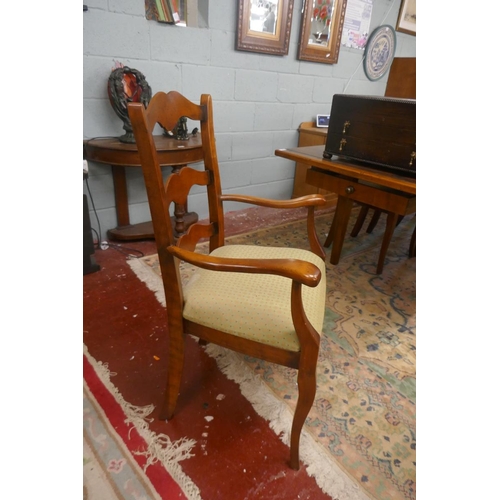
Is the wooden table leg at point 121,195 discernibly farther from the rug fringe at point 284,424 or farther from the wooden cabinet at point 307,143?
the wooden cabinet at point 307,143

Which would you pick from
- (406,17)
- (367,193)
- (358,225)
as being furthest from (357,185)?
(406,17)

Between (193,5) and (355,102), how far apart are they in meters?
1.22

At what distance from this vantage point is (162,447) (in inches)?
40.0

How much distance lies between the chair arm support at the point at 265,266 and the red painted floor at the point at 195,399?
Result: 1.94ft

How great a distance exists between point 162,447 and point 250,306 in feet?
1.71

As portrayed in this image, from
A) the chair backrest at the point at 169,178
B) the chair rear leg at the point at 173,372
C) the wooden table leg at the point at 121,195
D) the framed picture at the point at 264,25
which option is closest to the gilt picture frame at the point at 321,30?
the framed picture at the point at 264,25

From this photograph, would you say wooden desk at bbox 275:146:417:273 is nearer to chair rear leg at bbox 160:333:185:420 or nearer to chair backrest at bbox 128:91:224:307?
chair backrest at bbox 128:91:224:307

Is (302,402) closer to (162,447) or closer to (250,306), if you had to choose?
(250,306)

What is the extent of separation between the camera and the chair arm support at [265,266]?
71cm

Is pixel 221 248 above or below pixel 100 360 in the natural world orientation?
above

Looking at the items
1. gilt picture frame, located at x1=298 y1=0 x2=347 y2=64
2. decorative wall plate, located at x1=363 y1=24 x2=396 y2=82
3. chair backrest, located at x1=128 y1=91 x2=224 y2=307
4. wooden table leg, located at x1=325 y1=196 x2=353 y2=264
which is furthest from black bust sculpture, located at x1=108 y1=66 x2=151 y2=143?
decorative wall plate, located at x1=363 y1=24 x2=396 y2=82
